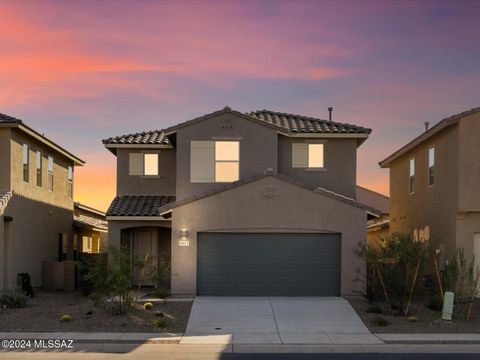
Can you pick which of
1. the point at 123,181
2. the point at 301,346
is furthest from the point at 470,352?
the point at 123,181

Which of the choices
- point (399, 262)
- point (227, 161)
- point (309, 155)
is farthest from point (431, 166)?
point (227, 161)

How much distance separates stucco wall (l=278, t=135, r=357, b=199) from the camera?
25234mm

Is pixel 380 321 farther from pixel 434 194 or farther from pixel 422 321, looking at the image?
pixel 434 194

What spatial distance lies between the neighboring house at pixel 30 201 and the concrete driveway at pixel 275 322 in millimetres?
7592

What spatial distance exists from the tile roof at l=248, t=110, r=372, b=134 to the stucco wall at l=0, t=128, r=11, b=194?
397 inches

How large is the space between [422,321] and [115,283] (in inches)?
342

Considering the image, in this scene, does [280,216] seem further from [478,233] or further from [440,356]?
[440,356]

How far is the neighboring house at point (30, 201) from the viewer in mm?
22578

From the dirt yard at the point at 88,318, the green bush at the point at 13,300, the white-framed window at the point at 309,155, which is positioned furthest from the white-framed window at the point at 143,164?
Answer: the green bush at the point at 13,300

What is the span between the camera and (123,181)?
26.6 meters

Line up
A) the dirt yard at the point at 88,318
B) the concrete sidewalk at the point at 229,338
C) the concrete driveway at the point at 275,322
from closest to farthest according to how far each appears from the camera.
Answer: the concrete sidewalk at the point at 229,338
the concrete driveway at the point at 275,322
the dirt yard at the point at 88,318

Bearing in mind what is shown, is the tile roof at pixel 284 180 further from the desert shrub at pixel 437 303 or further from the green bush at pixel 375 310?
the green bush at pixel 375 310

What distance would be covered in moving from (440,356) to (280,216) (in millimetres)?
8910

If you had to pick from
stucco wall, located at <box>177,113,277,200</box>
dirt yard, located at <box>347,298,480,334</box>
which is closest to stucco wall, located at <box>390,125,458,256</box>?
dirt yard, located at <box>347,298,480,334</box>
